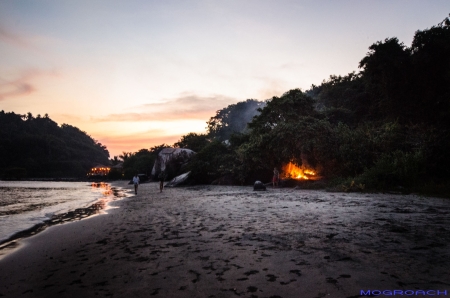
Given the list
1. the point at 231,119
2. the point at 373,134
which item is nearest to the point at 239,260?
the point at 373,134

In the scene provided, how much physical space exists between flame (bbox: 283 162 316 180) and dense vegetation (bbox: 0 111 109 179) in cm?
6689

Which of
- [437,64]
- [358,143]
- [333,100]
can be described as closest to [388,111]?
[437,64]

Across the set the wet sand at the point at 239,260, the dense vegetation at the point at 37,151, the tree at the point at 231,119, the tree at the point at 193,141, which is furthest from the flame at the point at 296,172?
the dense vegetation at the point at 37,151

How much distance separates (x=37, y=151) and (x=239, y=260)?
93511 mm

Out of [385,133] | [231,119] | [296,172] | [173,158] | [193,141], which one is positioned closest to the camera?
[385,133]

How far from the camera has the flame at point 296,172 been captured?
19.0 metres

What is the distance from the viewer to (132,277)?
9.30ft

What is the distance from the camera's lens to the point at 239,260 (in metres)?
3.20

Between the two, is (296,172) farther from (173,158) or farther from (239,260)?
(239,260)

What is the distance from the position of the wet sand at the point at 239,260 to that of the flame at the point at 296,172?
13589 millimetres

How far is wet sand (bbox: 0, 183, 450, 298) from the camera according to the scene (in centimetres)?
245

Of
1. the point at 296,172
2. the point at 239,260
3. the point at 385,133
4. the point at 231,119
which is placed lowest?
the point at 239,260

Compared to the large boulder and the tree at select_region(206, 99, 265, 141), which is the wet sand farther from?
the tree at select_region(206, 99, 265, 141)

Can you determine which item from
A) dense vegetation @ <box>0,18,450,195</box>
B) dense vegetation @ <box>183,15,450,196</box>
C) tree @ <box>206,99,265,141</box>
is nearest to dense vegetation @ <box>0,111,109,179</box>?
tree @ <box>206,99,265,141</box>
